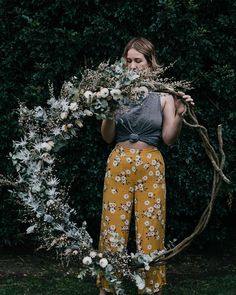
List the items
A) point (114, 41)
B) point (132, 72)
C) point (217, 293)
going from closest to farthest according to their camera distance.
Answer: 1. point (132, 72)
2. point (217, 293)
3. point (114, 41)

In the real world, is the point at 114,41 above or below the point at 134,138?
above

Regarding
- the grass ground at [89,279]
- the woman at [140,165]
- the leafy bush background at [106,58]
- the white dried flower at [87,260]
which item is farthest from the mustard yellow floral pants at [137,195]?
the leafy bush background at [106,58]

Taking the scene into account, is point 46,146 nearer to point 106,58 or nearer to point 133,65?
point 133,65

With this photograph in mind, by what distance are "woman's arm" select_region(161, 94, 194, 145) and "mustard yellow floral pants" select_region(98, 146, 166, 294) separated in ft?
0.44

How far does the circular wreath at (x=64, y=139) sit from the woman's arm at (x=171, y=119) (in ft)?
0.62

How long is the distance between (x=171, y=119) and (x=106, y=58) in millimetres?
1256

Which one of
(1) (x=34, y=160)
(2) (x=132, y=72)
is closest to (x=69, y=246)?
(1) (x=34, y=160)

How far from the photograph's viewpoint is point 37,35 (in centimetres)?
524

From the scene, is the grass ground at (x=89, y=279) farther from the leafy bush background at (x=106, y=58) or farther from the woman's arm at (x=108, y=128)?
the woman's arm at (x=108, y=128)

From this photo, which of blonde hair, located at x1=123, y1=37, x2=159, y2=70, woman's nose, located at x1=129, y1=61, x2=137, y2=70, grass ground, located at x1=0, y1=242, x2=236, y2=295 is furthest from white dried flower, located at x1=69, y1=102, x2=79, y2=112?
grass ground, located at x1=0, y1=242, x2=236, y2=295

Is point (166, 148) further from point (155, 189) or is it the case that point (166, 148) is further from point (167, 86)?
point (167, 86)

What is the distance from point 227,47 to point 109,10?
3.19 feet

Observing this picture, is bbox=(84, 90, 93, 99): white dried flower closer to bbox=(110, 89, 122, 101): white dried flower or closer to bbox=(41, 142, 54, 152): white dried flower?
bbox=(110, 89, 122, 101): white dried flower

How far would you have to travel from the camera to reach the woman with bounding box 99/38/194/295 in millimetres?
4164
